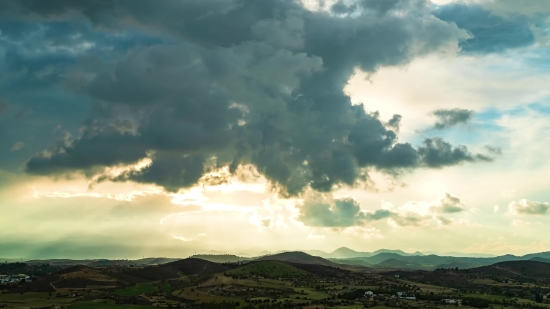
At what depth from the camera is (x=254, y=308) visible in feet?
640

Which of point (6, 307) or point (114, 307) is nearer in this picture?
point (6, 307)

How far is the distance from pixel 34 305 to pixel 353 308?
12546 centimetres

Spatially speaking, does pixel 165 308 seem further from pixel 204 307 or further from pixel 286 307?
pixel 286 307

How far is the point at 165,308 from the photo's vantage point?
198375 mm

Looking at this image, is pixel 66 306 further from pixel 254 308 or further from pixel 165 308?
pixel 254 308

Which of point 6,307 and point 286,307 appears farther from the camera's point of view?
point 286,307

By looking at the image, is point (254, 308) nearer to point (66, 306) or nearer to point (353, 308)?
point (353, 308)

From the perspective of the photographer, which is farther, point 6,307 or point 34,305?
point 34,305

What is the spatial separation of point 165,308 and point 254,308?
35.6m

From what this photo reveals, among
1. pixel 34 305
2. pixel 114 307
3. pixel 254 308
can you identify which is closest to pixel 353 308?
pixel 254 308

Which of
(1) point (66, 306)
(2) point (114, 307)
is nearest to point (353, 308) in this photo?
(2) point (114, 307)

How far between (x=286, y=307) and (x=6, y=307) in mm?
105242

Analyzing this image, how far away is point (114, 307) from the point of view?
198625 mm

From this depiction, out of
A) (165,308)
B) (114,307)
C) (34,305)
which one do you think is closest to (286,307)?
(165,308)
